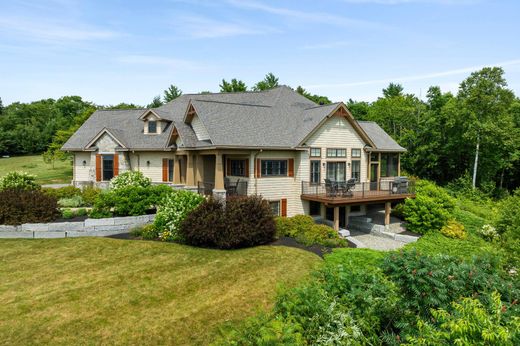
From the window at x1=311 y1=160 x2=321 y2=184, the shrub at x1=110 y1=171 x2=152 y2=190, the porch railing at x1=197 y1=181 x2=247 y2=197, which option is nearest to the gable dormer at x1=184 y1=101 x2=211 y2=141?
the porch railing at x1=197 y1=181 x2=247 y2=197

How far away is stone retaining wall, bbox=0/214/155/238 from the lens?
15648 millimetres

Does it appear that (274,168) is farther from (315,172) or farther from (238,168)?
(315,172)

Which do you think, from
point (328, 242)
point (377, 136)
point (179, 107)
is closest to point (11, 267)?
point (328, 242)

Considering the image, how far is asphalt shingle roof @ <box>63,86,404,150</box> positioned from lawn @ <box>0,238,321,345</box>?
23.6 ft

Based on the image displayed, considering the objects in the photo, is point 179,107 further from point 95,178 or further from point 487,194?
point 487,194

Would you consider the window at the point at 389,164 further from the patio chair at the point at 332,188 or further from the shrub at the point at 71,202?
the shrub at the point at 71,202

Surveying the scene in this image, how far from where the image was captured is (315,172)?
2134 centimetres

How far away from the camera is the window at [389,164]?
83.7 feet

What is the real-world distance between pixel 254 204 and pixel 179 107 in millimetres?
17700

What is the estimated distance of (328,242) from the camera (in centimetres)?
1617

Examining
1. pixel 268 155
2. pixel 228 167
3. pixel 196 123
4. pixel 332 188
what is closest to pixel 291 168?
pixel 268 155

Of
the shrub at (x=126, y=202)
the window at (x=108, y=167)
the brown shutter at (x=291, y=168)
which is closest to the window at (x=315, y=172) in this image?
the brown shutter at (x=291, y=168)

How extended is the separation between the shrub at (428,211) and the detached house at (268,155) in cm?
104

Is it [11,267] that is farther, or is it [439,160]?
[439,160]
